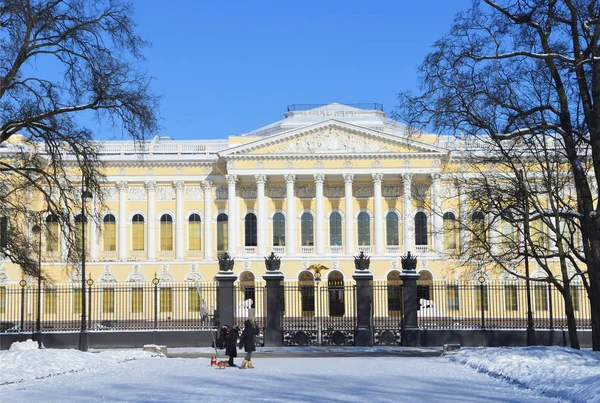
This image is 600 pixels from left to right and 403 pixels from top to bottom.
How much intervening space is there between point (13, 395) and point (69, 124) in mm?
7766

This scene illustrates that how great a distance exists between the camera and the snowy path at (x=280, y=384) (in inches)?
631

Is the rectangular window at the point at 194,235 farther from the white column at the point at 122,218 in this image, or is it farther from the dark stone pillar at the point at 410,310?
the dark stone pillar at the point at 410,310

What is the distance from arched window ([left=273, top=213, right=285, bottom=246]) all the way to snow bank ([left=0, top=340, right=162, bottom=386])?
4156cm

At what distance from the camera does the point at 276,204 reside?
68.4 m

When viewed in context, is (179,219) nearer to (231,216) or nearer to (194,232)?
(194,232)

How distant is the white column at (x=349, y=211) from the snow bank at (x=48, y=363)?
40.9 meters

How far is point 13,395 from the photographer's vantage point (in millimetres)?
16906

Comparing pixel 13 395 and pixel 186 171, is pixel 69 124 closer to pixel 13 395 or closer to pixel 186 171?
pixel 13 395

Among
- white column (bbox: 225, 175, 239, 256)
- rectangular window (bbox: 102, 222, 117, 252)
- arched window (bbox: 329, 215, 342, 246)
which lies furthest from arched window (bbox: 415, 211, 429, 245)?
rectangular window (bbox: 102, 222, 117, 252)

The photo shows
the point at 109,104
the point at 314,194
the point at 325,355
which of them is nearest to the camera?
the point at 109,104

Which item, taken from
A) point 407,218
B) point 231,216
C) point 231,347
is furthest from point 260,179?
point 231,347

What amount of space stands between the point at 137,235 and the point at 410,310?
4053 centimetres

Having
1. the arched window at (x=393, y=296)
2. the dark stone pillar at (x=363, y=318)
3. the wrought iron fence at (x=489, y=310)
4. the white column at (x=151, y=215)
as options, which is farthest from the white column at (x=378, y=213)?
the dark stone pillar at (x=363, y=318)

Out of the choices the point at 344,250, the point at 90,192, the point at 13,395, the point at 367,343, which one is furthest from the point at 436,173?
the point at 13,395
